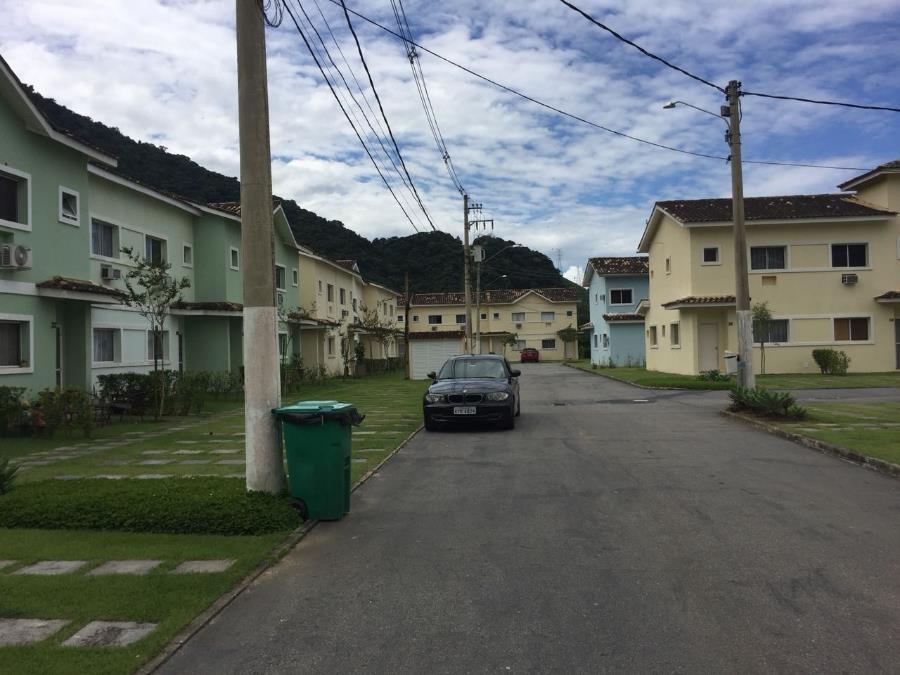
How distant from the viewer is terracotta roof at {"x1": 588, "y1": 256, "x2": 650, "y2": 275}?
4482 centimetres

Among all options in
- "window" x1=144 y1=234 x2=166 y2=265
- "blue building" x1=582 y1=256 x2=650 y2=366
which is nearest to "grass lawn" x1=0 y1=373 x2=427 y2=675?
"window" x1=144 y1=234 x2=166 y2=265

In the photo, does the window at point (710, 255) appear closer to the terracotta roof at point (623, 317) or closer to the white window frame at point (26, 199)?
the terracotta roof at point (623, 317)

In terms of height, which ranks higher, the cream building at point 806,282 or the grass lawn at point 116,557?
the cream building at point 806,282

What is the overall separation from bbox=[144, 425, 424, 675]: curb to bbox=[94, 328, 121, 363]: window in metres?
15.1

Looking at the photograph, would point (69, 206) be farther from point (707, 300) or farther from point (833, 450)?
point (707, 300)

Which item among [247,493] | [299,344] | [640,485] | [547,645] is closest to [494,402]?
[640,485]

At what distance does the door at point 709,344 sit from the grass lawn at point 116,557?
2106cm

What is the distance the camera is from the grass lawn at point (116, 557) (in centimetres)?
383

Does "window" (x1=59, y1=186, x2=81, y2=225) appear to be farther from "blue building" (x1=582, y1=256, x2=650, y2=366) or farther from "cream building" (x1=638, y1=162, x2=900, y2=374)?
"blue building" (x1=582, y1=256, x2=650, y2=366)

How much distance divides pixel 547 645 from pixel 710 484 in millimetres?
4943

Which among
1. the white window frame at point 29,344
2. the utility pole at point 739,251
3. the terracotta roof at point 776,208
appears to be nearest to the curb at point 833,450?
the utility pole at point 739,251

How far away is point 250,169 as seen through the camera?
6.86 m

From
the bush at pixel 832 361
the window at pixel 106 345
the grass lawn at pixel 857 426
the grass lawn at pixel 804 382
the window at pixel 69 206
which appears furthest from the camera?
the bush at pixel 832 361

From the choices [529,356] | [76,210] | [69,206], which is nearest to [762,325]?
[76,210]
